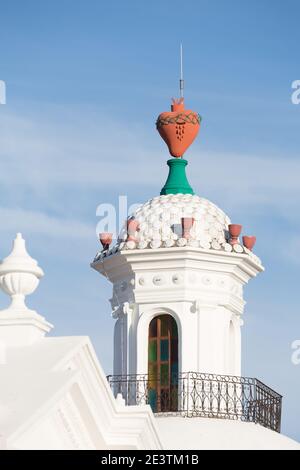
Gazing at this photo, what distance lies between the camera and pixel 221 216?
35.0 meters

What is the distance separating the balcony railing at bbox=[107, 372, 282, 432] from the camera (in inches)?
1315

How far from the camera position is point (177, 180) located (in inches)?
1412

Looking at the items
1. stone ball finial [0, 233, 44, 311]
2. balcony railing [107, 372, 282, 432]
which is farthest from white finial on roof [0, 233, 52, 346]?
balcony railing [107, 372, 282, 432]

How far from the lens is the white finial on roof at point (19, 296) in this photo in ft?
76.8

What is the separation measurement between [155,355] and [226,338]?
1.41 m

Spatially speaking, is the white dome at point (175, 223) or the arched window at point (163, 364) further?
the white dome at point (175, 223)

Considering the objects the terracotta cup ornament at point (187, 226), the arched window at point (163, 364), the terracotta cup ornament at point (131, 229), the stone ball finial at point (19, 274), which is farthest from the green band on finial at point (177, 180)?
the stone ball finial at point (19, 274)

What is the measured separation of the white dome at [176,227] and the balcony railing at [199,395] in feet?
7.96

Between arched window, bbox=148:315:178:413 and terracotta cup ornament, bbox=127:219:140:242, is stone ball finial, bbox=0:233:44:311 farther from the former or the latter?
terracotta cup ornament, bbox=127:219:140:242

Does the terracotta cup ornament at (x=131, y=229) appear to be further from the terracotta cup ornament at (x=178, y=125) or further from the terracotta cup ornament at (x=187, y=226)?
the terracotta cup ornament at (x=178, y=125)

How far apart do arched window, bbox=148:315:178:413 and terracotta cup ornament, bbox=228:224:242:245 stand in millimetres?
1845

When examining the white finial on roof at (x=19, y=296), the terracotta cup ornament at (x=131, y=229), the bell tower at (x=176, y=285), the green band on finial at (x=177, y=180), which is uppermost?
the green band on finial at (x=177, y=180)
